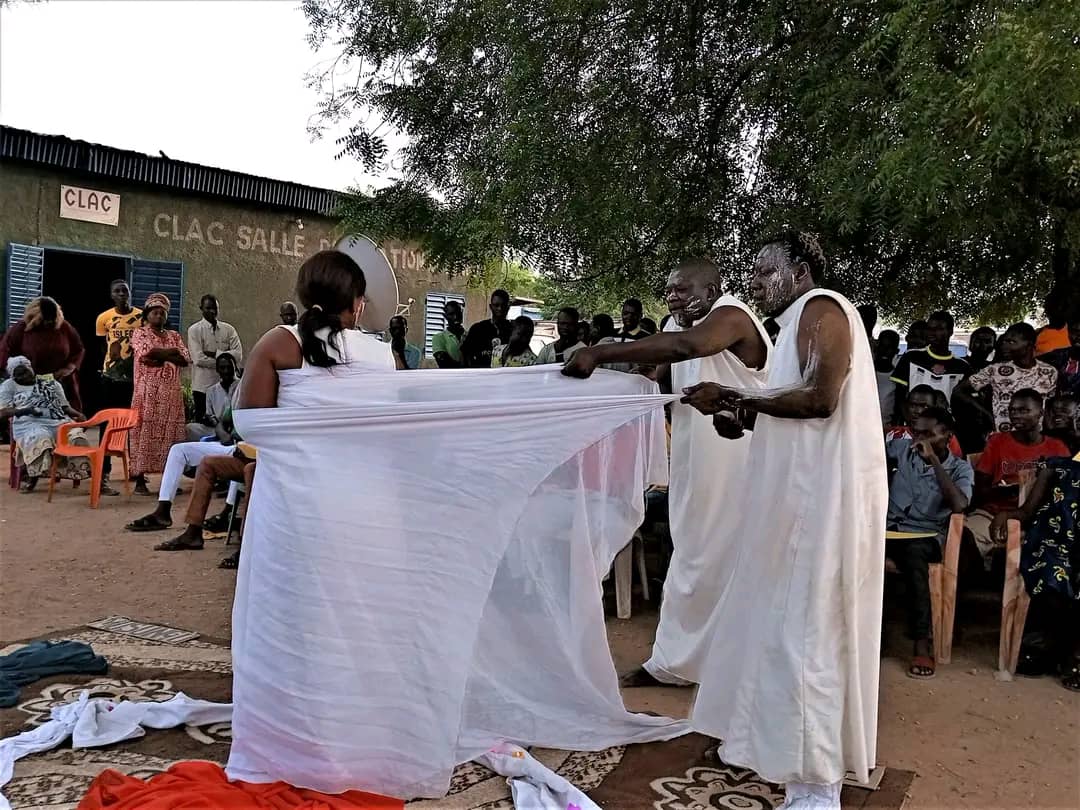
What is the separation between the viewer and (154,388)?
31.1 feet

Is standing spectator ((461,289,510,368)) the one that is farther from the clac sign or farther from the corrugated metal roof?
the clac sign

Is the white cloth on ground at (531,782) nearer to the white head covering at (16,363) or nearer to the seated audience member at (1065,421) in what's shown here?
the seated audience member at (1065,421)

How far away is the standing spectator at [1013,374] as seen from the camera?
6234 millimetres

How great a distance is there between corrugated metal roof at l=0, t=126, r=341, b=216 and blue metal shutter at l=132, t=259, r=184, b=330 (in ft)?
3.49

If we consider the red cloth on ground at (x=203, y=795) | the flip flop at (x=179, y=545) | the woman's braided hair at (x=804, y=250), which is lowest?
the flip flop at (x=179, y=545)

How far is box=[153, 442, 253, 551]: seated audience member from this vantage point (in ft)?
22.9

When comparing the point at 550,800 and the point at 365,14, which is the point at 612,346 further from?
the point at 365,14

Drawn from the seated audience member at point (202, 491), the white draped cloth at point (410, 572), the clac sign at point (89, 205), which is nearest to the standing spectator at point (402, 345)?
the seated audience member at point (202, 491)

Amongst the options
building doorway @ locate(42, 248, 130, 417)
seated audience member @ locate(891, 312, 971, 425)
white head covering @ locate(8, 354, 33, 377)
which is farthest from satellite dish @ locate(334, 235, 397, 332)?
building doorway @ locate(42, 248, 130, 417)

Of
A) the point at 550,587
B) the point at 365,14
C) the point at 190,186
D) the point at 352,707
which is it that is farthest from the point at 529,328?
the point at 190,186

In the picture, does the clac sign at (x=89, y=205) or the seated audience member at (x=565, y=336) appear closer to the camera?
the seated audience member at (x=565, y=336)

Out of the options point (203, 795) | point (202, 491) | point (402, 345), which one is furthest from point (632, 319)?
point (203, 795)

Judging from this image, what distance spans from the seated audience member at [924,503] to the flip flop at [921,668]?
0.05m

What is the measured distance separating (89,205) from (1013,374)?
11.1 metres
